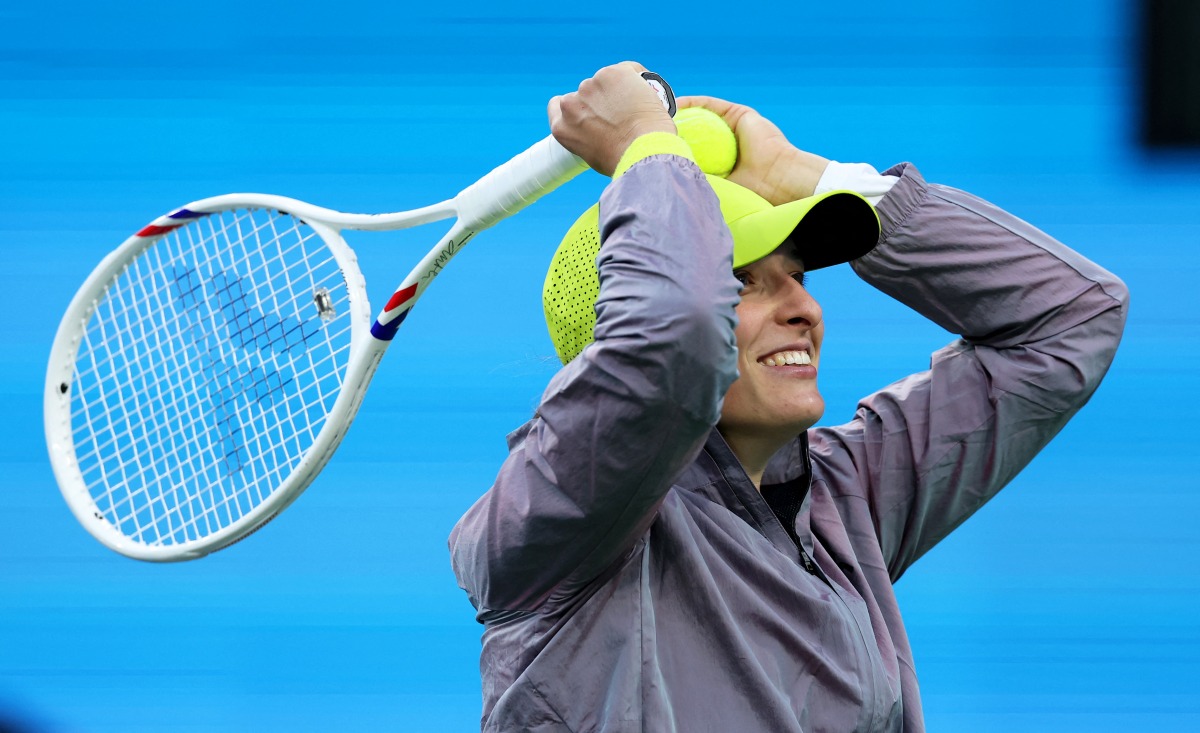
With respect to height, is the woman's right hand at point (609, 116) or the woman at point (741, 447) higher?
the woman's right hand at point (609, 116)

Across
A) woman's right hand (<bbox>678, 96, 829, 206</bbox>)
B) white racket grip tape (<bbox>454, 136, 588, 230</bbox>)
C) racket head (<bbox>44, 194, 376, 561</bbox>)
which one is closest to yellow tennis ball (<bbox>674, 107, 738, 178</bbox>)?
woman's right hand (<bbox>678, 96, 829, 206</bbox>)

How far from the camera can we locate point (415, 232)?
9.41 feet

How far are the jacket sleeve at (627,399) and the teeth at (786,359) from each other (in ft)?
0.89

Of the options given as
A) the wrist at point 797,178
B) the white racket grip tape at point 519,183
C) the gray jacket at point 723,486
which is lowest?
the gray jacket at point 723,486

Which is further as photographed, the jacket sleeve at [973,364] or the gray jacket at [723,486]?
A: the jacket sleeve at [973,364]

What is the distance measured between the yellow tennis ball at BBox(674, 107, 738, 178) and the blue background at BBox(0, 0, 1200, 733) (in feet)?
3.62

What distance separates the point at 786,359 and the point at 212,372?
104 cm

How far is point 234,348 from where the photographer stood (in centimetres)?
209

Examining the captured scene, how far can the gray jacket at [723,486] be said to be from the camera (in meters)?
1.27

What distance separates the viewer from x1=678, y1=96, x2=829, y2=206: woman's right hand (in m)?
1.75

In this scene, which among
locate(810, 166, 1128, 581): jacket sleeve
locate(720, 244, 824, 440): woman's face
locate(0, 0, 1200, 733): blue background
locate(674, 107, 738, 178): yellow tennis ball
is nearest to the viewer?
locate(720, 244, 824, 440): woman's face

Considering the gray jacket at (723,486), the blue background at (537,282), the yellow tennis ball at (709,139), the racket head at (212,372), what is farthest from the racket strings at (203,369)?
the gray jacket at (723,486)

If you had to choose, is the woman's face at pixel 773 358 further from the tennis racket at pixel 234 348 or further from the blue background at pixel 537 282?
the blue background at pixel 537 282

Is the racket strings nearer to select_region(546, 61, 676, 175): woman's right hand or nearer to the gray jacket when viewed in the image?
select_region(546, 61, 676, 175): woman's right hand
